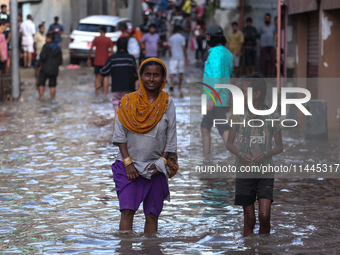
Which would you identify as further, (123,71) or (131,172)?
(123,71)

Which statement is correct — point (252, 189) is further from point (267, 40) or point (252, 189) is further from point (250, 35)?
point (267, 40)

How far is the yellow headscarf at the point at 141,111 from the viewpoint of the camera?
16.7ft

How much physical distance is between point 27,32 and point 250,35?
25.6 ft

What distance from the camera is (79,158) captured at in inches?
375

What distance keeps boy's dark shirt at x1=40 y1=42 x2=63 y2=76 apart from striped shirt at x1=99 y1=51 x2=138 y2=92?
6.19 metres

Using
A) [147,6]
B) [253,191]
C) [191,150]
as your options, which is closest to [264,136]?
[253,191]

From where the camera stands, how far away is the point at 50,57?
17609 mm

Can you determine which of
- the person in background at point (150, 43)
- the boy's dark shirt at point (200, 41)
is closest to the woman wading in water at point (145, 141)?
the person in background at point (150, 43)

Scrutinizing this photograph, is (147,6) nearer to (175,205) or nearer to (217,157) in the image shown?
(217,157)

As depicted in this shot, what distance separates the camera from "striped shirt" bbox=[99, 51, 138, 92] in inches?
458

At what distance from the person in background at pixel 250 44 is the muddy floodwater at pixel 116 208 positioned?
11130 millimetres

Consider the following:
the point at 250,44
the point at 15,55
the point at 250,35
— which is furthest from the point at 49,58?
the point at 250,44

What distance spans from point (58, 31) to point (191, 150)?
17285mm

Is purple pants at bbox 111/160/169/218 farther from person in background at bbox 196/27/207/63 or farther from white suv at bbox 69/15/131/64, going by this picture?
person in background at bbox 196/27/207/63
